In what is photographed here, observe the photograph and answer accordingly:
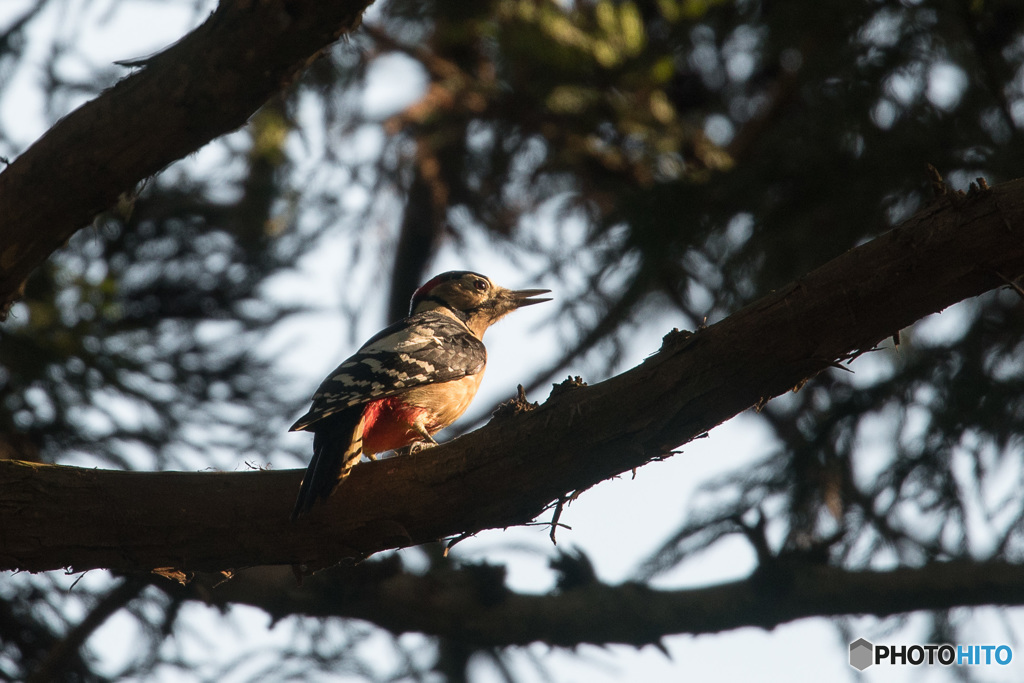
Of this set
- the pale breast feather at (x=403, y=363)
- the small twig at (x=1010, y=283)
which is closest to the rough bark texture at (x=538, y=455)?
the small twig at (x=1010, y=283)

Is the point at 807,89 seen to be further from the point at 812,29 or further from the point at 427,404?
the point at 427,404

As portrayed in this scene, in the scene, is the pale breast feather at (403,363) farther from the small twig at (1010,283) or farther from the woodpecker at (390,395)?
the small twig at (1010,283)

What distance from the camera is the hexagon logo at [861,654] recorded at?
14.7ft

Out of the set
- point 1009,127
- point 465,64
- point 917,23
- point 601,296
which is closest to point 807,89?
point 917,23

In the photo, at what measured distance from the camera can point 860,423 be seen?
4480mm

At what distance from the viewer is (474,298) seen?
565 centimetres

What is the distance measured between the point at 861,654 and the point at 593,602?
1432 millimetres

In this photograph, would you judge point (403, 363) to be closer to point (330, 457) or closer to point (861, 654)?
point (330, 457)

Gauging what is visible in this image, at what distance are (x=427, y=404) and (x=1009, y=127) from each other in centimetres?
278

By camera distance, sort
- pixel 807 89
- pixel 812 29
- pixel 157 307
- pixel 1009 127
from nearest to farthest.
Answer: pixel 1009 127, pixel 812 29, pixel 807 89, pixel 157 307

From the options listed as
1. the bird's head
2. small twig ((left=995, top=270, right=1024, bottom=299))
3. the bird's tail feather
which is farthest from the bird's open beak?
small twig ((left=995, top=270, right=1024, bottom=299))

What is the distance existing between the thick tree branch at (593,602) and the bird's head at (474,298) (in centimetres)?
185

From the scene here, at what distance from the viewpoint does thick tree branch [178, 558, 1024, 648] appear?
13.5 feet

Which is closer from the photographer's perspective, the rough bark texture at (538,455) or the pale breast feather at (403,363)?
the rough bark texture at (538,455)
